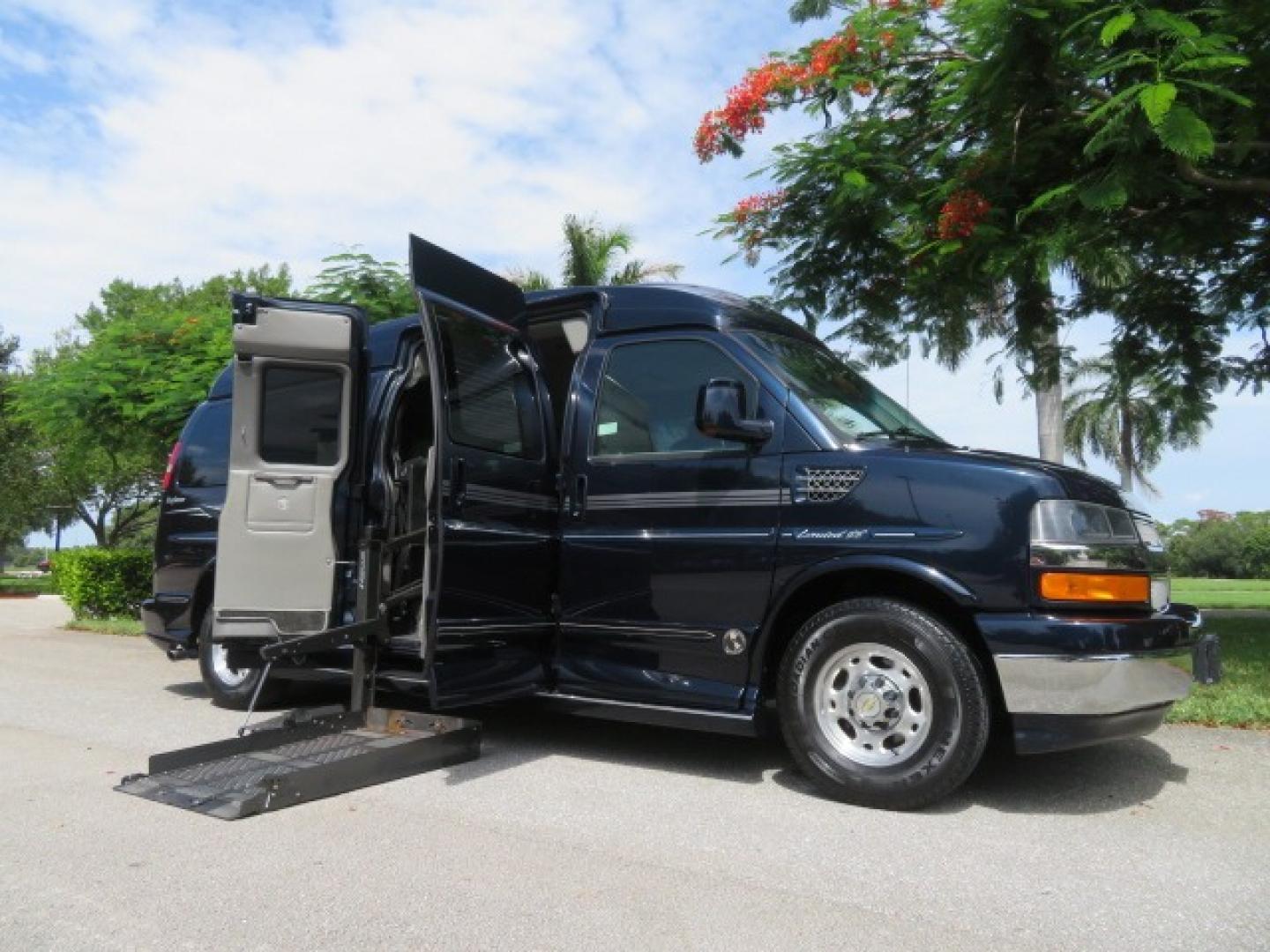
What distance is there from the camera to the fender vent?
4.76m

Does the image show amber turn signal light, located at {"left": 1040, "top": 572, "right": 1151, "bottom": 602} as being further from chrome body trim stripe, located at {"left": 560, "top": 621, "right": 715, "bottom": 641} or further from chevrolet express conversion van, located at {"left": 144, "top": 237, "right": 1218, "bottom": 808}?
chrome body trim stripe, located at {"left": 560, "top": 621, "right": 715, "bottom": 641}

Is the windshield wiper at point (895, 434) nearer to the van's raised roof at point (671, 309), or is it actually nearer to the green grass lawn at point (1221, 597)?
the van's raised roof at point (671, 309)

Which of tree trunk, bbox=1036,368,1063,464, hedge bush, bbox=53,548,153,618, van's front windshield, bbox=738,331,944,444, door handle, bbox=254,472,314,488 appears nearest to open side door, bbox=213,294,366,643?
door handle, bbox=254,472,314,488

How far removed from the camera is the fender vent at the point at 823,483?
4.76 m

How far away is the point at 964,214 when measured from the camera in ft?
27.8

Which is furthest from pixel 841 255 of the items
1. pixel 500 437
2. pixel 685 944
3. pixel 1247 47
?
pixel 685 944

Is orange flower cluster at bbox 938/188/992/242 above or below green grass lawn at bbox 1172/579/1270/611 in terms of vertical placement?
above

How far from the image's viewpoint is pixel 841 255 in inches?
404

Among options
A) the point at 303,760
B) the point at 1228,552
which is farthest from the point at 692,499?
the point at 1228,552

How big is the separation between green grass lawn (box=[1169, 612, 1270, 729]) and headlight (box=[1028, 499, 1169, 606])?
0.96 m

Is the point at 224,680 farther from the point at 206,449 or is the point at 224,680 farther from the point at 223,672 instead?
the point at 206,449

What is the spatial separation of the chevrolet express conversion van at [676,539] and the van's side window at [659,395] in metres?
0.01

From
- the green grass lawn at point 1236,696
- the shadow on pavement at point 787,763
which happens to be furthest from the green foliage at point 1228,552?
the shadow on pavement at point 787,763

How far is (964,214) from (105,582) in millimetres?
12441
